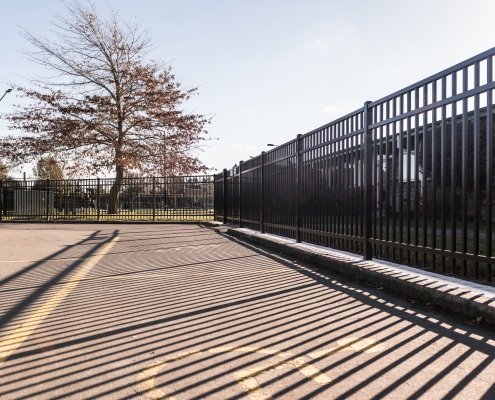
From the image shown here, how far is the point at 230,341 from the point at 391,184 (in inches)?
148

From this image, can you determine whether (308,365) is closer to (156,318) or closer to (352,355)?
(352,355)

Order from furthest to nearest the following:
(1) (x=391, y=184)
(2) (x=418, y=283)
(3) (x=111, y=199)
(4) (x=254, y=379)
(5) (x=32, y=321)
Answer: (3) (x=111, y=199) < (1) (x=391, y=184) < (2) (x=418, y=283) < (5) (x=32, y=321) < (4) (x=254, y=379)

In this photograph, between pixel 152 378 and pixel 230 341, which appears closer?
pixel 152 378

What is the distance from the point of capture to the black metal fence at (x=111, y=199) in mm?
22297

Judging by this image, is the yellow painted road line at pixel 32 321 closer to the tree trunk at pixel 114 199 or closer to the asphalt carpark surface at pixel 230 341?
the asphalt carpark surface at pixel 230 341

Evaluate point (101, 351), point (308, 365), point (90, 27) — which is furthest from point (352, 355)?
point (90, 27)

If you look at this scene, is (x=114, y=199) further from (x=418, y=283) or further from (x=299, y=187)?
(x=418, y=283)

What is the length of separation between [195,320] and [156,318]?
1.23 ft

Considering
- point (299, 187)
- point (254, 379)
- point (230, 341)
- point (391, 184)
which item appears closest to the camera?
point (254, 379)

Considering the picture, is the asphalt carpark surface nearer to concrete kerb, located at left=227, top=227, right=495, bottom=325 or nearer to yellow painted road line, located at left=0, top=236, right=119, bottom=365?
yellow painted road line, located at left=0, top=236, right=119, bottom=365

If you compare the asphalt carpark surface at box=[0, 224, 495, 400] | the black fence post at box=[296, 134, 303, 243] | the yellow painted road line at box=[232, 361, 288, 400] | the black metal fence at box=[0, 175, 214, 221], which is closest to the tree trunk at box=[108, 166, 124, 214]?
the black metal fence at box=[0, 175, 214, 221]

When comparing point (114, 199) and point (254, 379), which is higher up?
point (114, 199)

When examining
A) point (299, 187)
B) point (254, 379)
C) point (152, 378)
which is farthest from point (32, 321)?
point (299, 187)

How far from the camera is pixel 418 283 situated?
4633 millimetres
